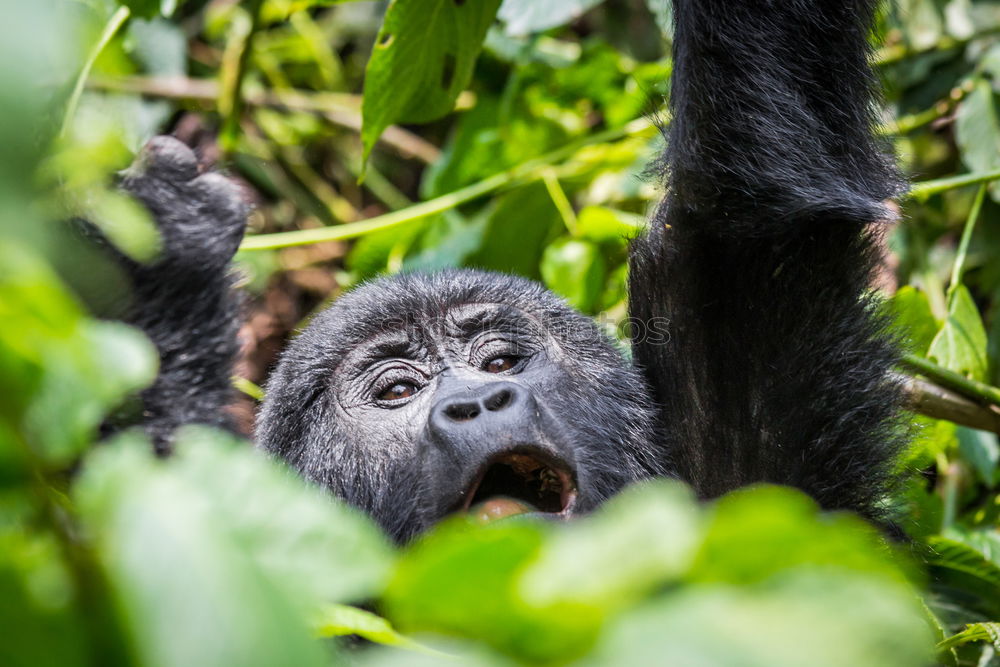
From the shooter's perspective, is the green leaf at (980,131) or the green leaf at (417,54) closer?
the green leaf at (417,54)

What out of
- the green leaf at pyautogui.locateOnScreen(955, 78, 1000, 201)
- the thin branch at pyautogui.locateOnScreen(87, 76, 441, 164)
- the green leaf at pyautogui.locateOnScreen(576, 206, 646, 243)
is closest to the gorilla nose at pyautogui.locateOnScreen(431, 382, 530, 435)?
the green leaf at pyautogui.locateOnScreen(576, 206, 646, 243)

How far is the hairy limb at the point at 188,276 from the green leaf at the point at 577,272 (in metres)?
1.15

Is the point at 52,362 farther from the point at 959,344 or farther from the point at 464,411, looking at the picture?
the point at 959,344

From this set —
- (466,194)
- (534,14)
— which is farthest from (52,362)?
(466,194)

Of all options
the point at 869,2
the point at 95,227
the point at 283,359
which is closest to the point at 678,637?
the point at 869,2

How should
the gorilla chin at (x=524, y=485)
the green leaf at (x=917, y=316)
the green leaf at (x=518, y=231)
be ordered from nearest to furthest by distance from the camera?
1. the gorilla chin at (x=524, y=485)
2. the green leaf at (x=917, y=316)
3. the green leaf at (x=518, y=231)

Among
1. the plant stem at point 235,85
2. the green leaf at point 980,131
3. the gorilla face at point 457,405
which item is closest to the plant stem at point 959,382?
the gorilla face at point 457,405

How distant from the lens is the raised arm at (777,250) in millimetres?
2373

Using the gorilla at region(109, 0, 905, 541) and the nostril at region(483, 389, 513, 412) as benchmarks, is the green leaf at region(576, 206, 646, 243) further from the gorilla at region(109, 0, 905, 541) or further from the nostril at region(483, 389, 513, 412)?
the nostril at region(483, 389, 513, 412)

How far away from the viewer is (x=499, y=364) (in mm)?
2799

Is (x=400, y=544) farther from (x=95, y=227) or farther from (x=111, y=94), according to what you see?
(x=111, y=94)

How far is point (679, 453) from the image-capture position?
275 centimetres

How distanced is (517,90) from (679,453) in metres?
2.09

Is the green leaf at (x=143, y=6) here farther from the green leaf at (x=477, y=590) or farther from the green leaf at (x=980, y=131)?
the green leaf at (x=980, y=131)
